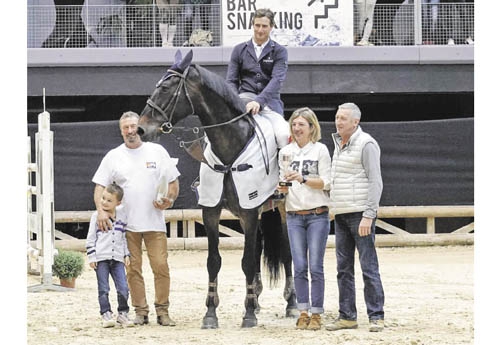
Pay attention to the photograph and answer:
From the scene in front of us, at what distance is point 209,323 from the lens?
904cm

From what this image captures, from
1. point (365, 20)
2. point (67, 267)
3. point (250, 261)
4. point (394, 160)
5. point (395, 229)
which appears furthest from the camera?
point (365, 20)

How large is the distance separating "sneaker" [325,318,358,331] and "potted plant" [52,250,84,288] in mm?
4231

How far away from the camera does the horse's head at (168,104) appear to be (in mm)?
8727

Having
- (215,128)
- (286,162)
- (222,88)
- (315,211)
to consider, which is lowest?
(315,211)

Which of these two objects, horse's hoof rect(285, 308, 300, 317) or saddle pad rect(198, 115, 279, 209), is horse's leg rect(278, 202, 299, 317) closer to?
horse's hoof rect(285, 308, 300, 317)

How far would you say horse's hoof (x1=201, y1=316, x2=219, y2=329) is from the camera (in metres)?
9.02

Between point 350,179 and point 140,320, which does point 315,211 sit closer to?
point 350,179

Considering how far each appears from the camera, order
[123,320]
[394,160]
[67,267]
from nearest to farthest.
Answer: [123,320] < [67,267] < [394,160]

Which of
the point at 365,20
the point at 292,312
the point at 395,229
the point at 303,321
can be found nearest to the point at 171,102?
the point at 303,321

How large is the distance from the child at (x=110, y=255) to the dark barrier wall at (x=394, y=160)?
7948 millimetres

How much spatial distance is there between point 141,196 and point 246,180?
0.90 m
